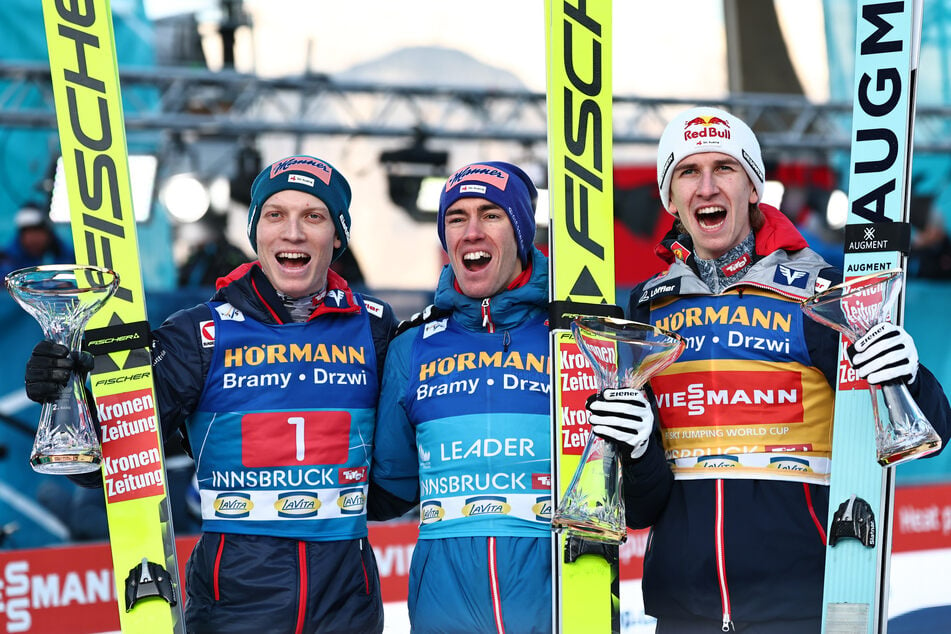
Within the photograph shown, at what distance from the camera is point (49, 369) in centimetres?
243

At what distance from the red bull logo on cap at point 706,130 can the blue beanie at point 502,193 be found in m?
0.46

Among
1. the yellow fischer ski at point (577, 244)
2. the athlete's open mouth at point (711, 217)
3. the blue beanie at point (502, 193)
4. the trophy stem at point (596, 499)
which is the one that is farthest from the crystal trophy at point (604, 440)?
the blue beanie at point (502, 193)

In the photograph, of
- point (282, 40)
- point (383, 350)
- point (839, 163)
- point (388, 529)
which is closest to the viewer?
point (383, 350)

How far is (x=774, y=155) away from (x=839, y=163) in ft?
1.94

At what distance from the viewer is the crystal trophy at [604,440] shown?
2.29 m

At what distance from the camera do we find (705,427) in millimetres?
2582

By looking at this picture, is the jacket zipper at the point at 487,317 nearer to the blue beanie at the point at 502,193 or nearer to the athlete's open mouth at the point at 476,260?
the athlete's open mouth at the point at 476,260

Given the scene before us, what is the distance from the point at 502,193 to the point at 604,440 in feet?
2.56

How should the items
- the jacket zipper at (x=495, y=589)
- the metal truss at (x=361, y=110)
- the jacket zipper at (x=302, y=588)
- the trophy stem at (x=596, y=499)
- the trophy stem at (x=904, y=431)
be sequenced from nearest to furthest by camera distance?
the trophy stem at (x=904, y=431)
the trophy stem at (x=596, y=499)
the jacket zipper at (x=495, y=589)
the jacket zipper at (x=302, y=588)
the metal truss at (x=361, y=110)

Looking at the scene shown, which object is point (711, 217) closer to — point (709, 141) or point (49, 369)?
point (709, 141)

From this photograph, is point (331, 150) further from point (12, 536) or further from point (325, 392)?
point (325, 392)

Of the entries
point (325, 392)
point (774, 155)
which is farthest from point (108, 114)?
point (774, 155)

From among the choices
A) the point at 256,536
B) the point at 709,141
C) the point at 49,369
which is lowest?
the point at 256,536

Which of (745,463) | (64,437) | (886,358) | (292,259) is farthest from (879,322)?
(64,437)
